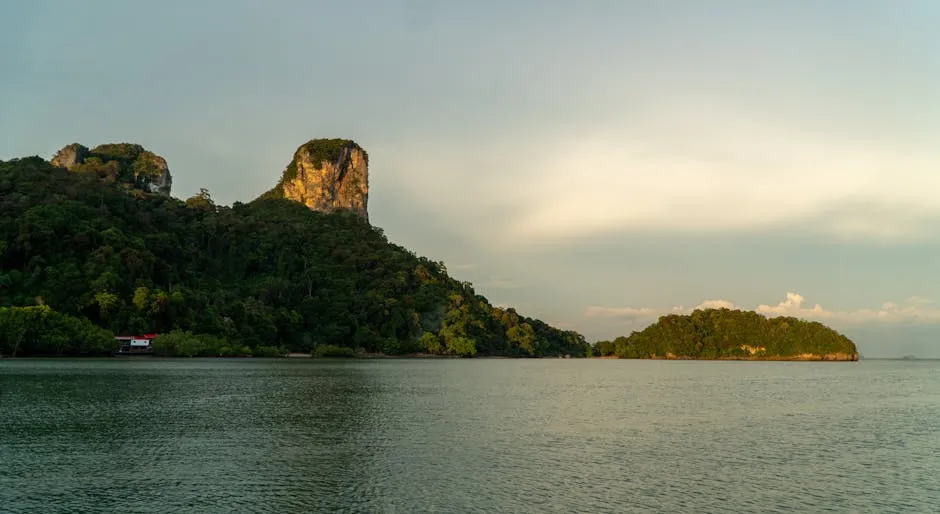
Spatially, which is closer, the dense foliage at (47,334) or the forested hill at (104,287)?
the dense foliage at (47,334)

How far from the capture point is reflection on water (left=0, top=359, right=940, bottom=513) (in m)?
23.4

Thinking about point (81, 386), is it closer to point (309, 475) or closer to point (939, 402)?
point (309, 475)

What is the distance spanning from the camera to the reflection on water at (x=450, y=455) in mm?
23422

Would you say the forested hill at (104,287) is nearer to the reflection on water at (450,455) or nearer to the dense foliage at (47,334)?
the dense foliage at (47,334)

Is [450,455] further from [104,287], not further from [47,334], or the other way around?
[104,287]

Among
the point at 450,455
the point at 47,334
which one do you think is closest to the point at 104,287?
the point at 47,334

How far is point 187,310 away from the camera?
158 metres

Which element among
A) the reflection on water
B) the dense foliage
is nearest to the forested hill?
the dense foliage

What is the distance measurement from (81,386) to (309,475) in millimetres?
51932

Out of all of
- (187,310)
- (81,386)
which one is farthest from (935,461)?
(187,310)

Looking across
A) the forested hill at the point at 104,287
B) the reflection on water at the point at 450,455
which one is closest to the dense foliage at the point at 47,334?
the forested hill at the point at 104,287

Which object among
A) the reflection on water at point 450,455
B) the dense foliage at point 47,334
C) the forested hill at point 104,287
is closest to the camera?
the reflection on water at point 450,455

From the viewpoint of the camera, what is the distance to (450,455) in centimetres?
3178

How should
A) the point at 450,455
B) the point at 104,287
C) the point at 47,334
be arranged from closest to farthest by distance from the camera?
the point at 450,455, the point at 47,334, the point at 104,287
